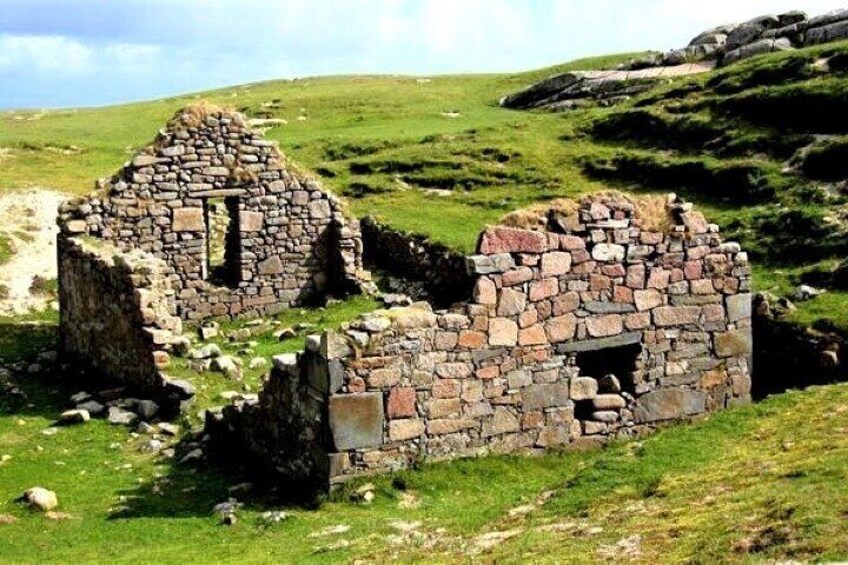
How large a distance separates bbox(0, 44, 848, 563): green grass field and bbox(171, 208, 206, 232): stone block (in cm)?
299

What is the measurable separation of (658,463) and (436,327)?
3.33 meters

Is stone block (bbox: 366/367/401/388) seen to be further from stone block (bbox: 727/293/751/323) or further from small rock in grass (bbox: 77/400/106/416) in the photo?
small rock in grass (bbox: 77/400/106/416)

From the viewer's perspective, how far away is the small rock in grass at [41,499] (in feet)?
46.5

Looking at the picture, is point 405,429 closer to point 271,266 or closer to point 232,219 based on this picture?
point 271,266

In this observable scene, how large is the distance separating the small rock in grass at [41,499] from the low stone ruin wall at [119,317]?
397 centimetres

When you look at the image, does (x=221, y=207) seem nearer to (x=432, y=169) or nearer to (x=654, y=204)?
(x=432, y=169)

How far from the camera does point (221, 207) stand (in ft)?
111

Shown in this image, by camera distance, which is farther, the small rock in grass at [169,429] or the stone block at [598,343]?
the small rock in grass at [169,429]

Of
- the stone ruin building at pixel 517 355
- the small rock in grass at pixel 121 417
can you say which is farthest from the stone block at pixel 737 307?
the small rock in grass at pixel 121 417

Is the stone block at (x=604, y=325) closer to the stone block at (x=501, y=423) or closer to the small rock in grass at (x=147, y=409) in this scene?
the stone block at (x=501, y=423)

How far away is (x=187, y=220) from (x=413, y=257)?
6.08 meters

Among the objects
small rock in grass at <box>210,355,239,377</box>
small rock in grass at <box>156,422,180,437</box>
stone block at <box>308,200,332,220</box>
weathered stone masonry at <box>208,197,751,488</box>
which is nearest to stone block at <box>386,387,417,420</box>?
weathered stone masonry at <box>208,197,751,488</box>

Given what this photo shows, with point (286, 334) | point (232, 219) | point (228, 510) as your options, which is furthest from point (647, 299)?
point (232, 219)

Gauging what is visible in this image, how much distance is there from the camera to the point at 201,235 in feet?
83.3
